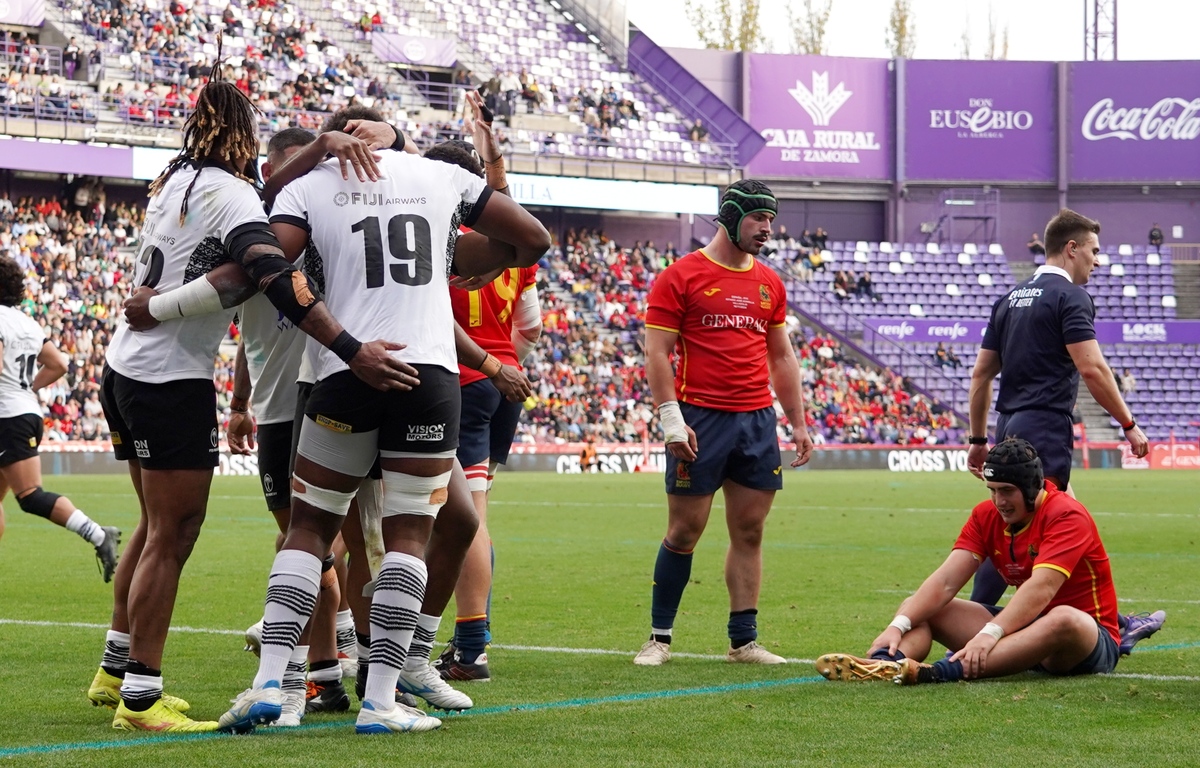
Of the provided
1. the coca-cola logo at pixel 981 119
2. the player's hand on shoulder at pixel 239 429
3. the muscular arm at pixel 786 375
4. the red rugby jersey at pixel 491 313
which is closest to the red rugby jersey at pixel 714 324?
the muscular arm at pixel 786 375

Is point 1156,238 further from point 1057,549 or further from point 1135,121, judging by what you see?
point 1057,549

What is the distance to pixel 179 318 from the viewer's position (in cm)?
533

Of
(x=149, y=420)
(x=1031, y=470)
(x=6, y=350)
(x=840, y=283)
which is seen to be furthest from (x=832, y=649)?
(x=840, y=283)

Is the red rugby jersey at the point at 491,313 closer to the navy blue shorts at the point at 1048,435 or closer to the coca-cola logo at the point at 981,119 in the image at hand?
the navy blue shorts at the point at 1048,435

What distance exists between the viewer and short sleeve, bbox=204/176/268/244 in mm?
5238

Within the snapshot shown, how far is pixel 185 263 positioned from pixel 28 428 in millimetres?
5651

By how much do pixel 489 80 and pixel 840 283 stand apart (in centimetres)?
1284

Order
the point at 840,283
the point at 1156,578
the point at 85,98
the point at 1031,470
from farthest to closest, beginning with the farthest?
the point at 840,283
the point at 85,98
the point at 1156,578
the point at 1031,470

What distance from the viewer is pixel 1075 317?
7.59 meters

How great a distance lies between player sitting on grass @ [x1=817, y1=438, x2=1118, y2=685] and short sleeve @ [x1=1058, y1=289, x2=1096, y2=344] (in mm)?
1150

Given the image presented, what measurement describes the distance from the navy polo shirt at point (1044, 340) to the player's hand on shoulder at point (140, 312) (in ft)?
13.5

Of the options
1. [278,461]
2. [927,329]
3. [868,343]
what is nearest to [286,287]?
[278,461]

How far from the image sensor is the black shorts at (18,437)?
34.1ft

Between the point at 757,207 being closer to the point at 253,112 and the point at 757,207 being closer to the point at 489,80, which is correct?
the point at 253,112
